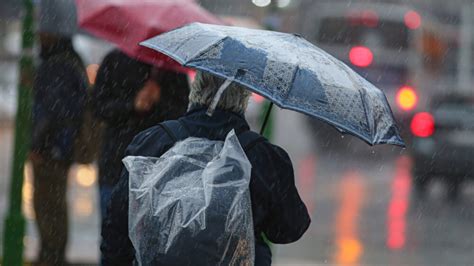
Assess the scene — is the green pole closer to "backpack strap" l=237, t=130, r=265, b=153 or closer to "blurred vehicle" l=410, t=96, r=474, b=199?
"backpack strap" l=237, t=130, r=265, b=153

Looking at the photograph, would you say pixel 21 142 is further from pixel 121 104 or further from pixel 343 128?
pixel 343 128

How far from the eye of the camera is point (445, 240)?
1338 centimetres

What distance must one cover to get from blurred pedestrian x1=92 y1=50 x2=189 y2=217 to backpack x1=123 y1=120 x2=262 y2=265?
9.77 feet

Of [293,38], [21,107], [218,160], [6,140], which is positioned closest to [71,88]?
[21,107]

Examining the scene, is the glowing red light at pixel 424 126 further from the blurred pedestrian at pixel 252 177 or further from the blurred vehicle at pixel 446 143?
the blurred pedestrian at pixel 252 177

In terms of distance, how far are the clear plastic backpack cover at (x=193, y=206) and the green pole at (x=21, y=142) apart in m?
3.74

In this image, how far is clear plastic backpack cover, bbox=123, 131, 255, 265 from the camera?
4.04 m

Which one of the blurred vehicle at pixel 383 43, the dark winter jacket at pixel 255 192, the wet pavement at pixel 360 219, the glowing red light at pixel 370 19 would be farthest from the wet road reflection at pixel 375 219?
the glowing red light at pixel 370 19

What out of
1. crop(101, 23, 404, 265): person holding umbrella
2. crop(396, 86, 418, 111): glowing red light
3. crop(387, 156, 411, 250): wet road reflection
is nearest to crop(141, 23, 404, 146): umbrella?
crop(101, 23, 404, 265): person holding umbrella

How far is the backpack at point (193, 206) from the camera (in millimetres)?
4043

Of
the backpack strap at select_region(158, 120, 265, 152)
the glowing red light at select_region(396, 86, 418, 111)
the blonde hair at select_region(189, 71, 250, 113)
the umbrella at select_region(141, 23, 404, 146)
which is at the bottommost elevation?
the glowing red light at select_region(396, 86, 418, 111)

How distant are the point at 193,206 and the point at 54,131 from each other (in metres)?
4.30

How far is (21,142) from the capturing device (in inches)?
310

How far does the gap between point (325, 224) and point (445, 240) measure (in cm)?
139
